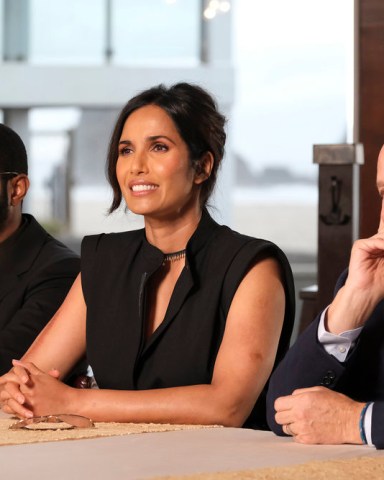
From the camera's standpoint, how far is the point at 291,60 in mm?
7762

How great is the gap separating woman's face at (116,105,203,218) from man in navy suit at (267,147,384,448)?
552 mm

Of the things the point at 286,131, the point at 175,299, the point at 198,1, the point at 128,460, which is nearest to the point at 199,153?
the point at 175,299

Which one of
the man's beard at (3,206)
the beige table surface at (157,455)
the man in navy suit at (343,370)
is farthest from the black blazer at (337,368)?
the man's beard at (3,206)

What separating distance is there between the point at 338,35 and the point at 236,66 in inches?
31.0

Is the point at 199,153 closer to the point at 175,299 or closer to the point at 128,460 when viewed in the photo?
the point at 175,299

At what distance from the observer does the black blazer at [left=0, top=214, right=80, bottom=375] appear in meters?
2.94

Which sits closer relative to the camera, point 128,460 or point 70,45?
point 128,460

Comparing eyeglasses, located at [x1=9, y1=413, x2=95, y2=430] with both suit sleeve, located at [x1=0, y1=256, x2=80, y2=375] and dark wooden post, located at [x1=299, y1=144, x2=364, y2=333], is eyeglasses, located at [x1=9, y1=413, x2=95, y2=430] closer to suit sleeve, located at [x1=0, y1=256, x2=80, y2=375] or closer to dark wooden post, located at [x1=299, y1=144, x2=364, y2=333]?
suit sleeve, located at [x1=0, y1=256, x2=80, y2=375]

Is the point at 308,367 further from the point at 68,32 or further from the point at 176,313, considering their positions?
the point at 68,32

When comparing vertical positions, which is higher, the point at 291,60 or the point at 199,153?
the point at 291,60

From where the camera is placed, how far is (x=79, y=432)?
1966mm

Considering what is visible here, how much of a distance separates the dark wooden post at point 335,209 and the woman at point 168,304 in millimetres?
1705

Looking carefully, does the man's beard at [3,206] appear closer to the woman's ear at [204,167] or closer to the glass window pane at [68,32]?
the woman's ear at [204,167]

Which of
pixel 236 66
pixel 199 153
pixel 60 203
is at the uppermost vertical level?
pixel 236 66
